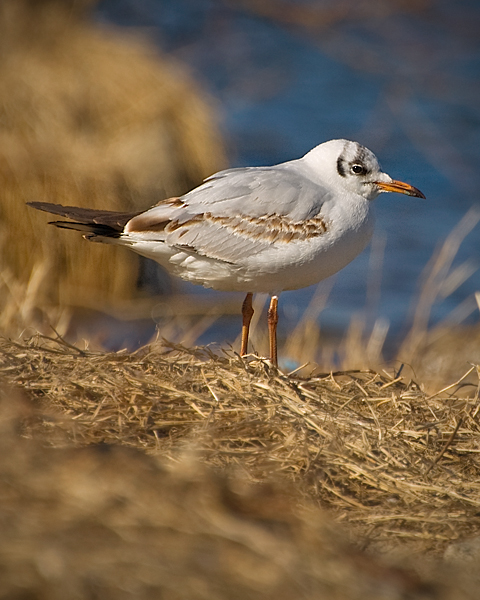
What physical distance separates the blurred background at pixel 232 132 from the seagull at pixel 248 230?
129 centimetres

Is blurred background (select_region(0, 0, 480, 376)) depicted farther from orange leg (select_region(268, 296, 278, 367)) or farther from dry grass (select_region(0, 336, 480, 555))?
dry grass (select_region(0, 336, 480, 555))

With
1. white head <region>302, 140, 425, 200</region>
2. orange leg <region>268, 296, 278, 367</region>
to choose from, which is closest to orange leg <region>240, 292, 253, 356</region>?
orange leg <region>268, 296, 278, 367</region>

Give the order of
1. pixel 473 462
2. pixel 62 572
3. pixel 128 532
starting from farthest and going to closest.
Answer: pixel 473 462 < pixel 128 532 < pixel 62 572

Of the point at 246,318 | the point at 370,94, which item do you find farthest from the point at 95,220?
the point at 370,94

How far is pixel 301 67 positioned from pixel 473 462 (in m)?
14.1

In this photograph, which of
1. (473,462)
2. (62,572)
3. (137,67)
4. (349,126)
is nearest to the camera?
(62,572)

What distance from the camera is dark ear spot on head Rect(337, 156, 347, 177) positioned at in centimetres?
436

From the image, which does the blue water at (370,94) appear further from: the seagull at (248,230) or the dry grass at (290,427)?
the dry grass at (290,427)

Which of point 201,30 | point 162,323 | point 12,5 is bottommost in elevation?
point 162,323

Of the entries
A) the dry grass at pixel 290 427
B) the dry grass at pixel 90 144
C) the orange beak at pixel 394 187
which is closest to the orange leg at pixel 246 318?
the dry grass at pixel 290 427

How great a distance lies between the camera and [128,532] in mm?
2107

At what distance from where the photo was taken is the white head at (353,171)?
4.36 m

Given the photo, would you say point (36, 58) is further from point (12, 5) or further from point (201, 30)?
point (201, 30)

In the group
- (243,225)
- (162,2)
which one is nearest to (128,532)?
(243,225)
